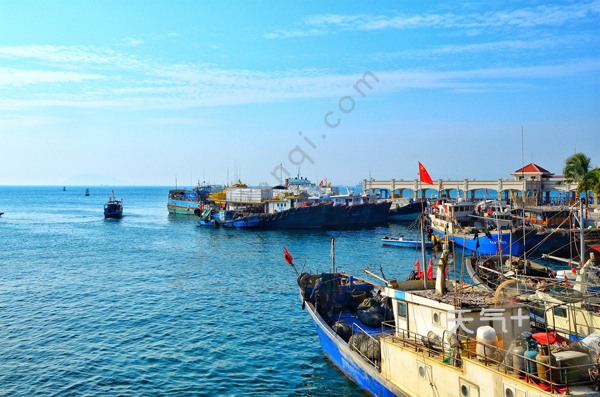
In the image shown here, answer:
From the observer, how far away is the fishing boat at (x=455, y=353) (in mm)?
12250

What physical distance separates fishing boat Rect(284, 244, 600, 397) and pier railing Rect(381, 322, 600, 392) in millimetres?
26

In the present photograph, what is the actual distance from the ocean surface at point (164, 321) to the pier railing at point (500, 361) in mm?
5600

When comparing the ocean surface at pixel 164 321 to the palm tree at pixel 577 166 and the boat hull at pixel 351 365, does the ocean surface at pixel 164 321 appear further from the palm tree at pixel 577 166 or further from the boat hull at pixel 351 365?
the palm tree at pixel 577 166

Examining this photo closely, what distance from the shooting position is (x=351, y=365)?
20.0 metres

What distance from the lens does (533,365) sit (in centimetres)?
1236

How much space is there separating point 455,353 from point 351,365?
6525 millimetres

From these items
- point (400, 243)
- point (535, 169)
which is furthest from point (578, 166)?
point (400, 243)

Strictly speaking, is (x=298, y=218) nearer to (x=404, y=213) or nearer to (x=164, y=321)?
(x=404, y=213)

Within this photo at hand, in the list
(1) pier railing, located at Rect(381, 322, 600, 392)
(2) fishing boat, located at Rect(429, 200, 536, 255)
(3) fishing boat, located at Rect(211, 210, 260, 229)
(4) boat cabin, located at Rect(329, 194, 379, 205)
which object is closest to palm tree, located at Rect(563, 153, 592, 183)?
(2) fishing boat, located at Rect(429, 200, 536, 255)

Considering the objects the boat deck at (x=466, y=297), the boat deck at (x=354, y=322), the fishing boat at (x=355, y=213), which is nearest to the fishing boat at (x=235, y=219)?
the fishing boat at (x=355, y=213)

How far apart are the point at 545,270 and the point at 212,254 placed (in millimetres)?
37826

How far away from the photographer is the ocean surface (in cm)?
2097

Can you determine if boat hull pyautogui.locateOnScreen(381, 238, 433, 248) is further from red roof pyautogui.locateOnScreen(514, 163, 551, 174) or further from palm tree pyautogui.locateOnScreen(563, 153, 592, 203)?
red roof pyautogui.locateOnScreen(514, 163, 551, 174)

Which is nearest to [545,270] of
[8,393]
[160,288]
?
[160,288]
